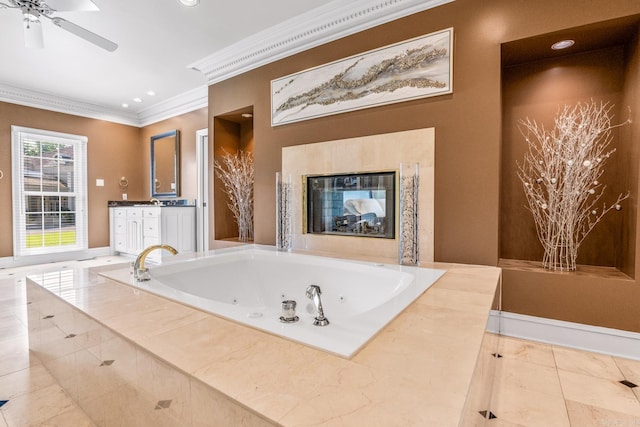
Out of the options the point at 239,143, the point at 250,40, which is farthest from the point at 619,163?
the point at 239,143

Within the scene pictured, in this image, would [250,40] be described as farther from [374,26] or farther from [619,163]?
[619,163]

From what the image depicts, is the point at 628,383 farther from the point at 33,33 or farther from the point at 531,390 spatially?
the point at 33,33

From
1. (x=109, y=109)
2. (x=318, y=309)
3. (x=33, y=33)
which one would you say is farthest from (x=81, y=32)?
(x=109, y=109)

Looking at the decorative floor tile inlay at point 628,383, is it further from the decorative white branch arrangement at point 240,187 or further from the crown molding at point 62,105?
the crown molding at point 62,105

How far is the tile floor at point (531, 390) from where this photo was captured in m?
1.33

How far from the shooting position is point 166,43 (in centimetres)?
324

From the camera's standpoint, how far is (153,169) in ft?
18.1

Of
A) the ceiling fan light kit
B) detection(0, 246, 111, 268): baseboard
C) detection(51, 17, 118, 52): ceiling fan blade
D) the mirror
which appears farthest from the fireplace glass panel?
detection(0, 246, 111, 268): baseboard

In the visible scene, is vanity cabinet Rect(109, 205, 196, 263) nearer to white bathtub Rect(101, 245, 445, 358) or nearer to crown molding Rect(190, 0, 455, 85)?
crown molding Rect(190, 0, 455, 85)

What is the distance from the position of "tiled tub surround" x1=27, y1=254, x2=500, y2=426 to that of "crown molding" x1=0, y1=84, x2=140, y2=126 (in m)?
4.75

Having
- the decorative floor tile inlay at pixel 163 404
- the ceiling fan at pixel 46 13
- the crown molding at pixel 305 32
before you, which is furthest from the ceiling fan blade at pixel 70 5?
the decorative floor tile inlay at pixel 163 404

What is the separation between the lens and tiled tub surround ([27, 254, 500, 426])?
2.21 ft

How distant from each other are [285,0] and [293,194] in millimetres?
1685

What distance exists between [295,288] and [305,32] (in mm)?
2346
